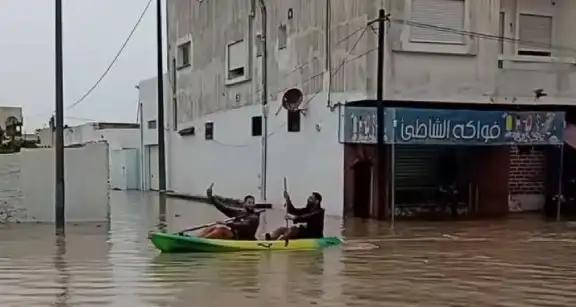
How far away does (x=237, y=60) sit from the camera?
33.2 m

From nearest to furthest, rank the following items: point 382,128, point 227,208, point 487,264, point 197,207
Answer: point 487,264 → point 227,208 → point 382,128 → point 197,207

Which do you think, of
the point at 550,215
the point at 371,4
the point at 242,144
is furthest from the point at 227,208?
the point at 242,144

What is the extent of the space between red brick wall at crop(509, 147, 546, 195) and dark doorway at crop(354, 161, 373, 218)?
17.0 feet

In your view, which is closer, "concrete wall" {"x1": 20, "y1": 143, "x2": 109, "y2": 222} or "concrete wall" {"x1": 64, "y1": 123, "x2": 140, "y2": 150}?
"concrete wall" {"x1": 20, "y1": 143, "x2": 109, "y2": 222}

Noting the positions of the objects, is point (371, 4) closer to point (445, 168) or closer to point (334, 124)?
point (334, 124)

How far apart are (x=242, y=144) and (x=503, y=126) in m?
11.3

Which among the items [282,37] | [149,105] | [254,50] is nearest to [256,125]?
[254,50]

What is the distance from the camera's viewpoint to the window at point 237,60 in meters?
32.2

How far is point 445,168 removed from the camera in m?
25.6

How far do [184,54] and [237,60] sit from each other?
8292 mm

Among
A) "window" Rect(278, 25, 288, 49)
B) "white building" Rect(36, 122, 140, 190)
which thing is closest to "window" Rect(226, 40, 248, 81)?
"window" Rect(278, 25, 288, 49)

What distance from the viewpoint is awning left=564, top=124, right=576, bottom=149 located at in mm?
25172

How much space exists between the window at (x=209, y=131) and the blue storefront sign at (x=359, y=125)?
12.9 meters

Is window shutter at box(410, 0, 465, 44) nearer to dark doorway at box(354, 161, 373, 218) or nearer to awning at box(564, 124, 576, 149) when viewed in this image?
dark doorway at box(354, 161, 373, 218)
